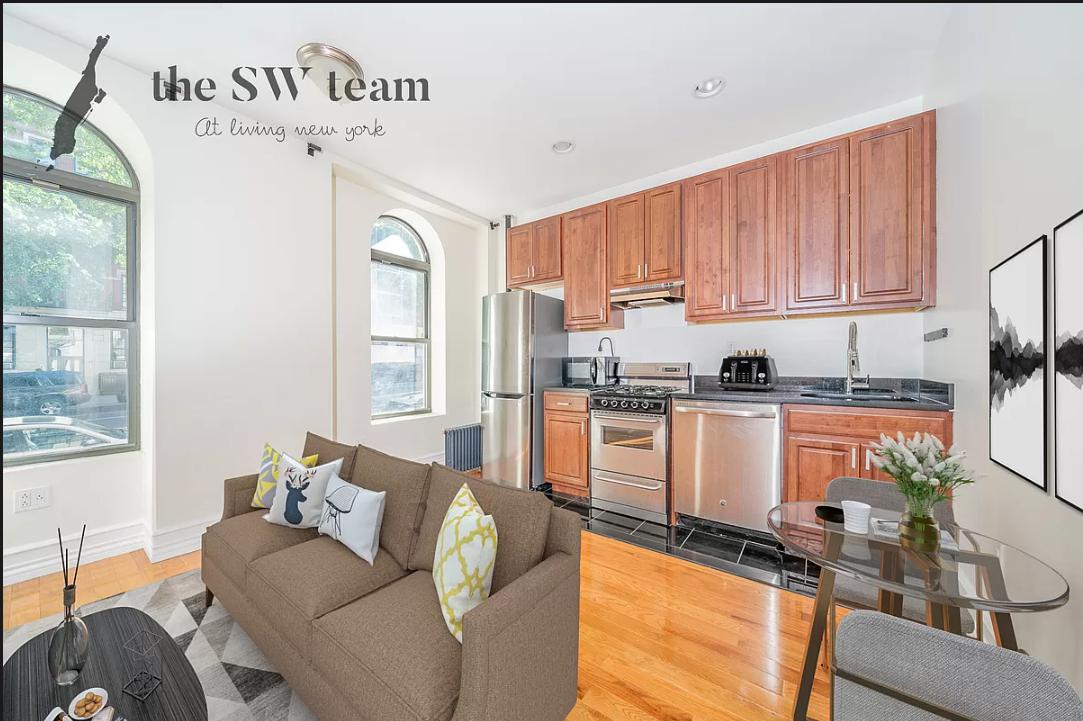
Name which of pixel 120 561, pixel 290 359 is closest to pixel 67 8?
pixel 290 359

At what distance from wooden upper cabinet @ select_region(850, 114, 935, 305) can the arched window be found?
3726mm

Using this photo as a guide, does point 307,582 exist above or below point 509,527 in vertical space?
below

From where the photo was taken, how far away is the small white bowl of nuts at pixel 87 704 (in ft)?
4.11

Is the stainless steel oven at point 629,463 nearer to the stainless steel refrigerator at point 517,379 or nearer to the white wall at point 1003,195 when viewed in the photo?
the stainless steel refrigerator at point 517,379

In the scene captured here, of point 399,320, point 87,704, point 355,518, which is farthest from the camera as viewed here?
point 399,320

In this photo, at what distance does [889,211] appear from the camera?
112 inches

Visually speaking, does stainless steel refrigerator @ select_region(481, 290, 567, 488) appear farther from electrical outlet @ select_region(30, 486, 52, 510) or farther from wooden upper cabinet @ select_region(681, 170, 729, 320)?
electrical outlet @ select_region(30, 486, 52, 510)

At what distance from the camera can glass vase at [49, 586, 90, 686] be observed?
4.54ft

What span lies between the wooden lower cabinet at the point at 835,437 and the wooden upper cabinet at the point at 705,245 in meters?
0.99

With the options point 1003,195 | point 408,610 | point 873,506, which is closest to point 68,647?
point 408,610

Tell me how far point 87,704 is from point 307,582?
0.61 metres

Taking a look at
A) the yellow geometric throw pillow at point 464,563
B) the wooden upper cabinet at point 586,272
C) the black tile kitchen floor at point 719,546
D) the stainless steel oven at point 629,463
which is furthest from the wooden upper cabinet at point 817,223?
the yellow geometric throw pillow at point 464,563

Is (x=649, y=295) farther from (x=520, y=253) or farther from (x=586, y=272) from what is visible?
(x=520, y=253)

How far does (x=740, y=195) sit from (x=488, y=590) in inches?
122
